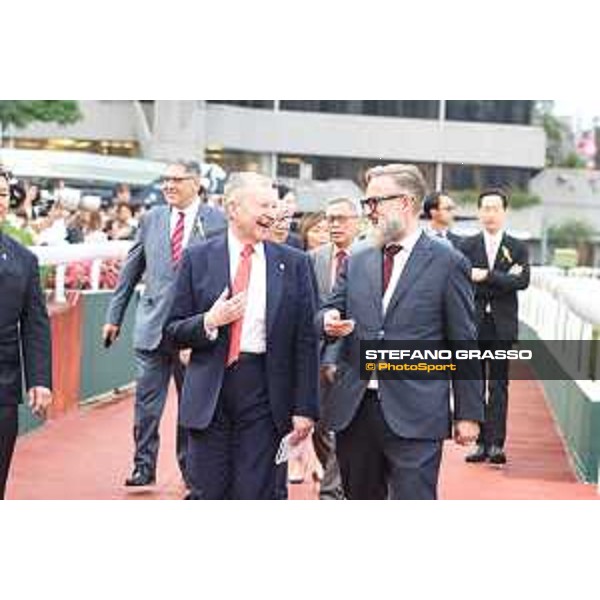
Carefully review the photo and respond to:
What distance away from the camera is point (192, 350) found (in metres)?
6.33

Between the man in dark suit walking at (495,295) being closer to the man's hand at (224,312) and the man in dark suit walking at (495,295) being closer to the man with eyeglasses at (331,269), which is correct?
the man with eyeglasses at (331,269)

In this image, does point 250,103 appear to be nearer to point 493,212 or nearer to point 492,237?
point 493,212

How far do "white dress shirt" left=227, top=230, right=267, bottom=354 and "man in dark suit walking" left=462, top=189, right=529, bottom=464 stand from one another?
0.86 meters

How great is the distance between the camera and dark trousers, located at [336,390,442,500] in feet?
20.3

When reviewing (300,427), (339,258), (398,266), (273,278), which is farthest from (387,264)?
(339,258)

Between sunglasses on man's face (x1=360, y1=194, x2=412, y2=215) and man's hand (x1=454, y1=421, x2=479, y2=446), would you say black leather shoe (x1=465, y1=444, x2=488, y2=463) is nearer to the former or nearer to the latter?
man's hand (x1=454, y1=421, x2=479, y2=446)

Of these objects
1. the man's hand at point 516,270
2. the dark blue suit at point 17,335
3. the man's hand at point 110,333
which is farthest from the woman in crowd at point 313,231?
the dark blue suit at point 17,335

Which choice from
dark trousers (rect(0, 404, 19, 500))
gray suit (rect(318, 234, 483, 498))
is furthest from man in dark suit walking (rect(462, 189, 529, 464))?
dark trousers (rect(0, 404, 19, 500))

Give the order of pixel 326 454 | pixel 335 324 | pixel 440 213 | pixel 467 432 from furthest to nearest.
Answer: pixel 326 454 → pixel 440 213 → pixel 335 324 → pixel 467 432

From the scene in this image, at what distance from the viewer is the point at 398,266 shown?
20.5 ft

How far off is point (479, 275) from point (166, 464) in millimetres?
1485

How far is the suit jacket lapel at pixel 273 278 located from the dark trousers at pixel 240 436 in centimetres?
15

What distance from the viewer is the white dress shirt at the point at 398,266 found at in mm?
6234
